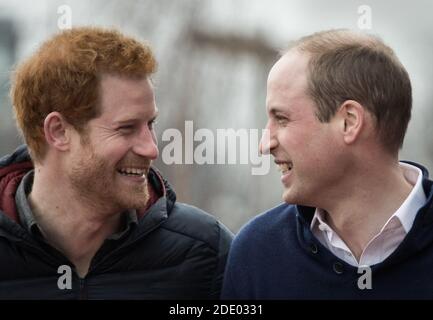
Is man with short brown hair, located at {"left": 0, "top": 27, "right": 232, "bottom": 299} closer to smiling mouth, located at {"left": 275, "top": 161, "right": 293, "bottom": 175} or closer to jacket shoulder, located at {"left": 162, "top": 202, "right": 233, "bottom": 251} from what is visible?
jacket shoulder, located at {"left": 162, "top": 202, "right": 233, "bottom": 251}

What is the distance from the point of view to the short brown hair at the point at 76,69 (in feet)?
8.98

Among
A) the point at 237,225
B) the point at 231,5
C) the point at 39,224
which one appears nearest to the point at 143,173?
the point at 39,224

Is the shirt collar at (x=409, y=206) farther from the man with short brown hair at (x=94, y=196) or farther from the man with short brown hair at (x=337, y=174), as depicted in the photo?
the man with short brown hair at (x=94, y=196)

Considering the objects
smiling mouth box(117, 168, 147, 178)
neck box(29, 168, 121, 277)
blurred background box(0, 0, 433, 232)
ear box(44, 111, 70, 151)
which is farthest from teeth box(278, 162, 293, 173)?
blurred background box(0, 0, 433, 232)

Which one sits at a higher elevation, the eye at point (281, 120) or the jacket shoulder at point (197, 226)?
the eye at point (281, 120)

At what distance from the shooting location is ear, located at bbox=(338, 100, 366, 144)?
2578 mm

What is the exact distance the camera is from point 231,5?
21.6 ft

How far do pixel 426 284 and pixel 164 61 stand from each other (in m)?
4.33

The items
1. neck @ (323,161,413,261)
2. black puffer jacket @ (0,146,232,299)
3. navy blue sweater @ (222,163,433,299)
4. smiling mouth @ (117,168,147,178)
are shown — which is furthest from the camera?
smiling mouth @ (117,168,147,178)

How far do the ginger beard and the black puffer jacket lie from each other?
0.08 meters

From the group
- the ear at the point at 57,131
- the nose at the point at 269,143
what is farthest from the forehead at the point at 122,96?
the nose at the point at 269,143

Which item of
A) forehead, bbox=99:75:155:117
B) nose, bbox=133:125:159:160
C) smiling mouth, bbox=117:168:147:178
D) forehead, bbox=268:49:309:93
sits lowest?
smiling mouth, bbox=117:168:147:178

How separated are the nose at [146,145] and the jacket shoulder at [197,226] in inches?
8.9
